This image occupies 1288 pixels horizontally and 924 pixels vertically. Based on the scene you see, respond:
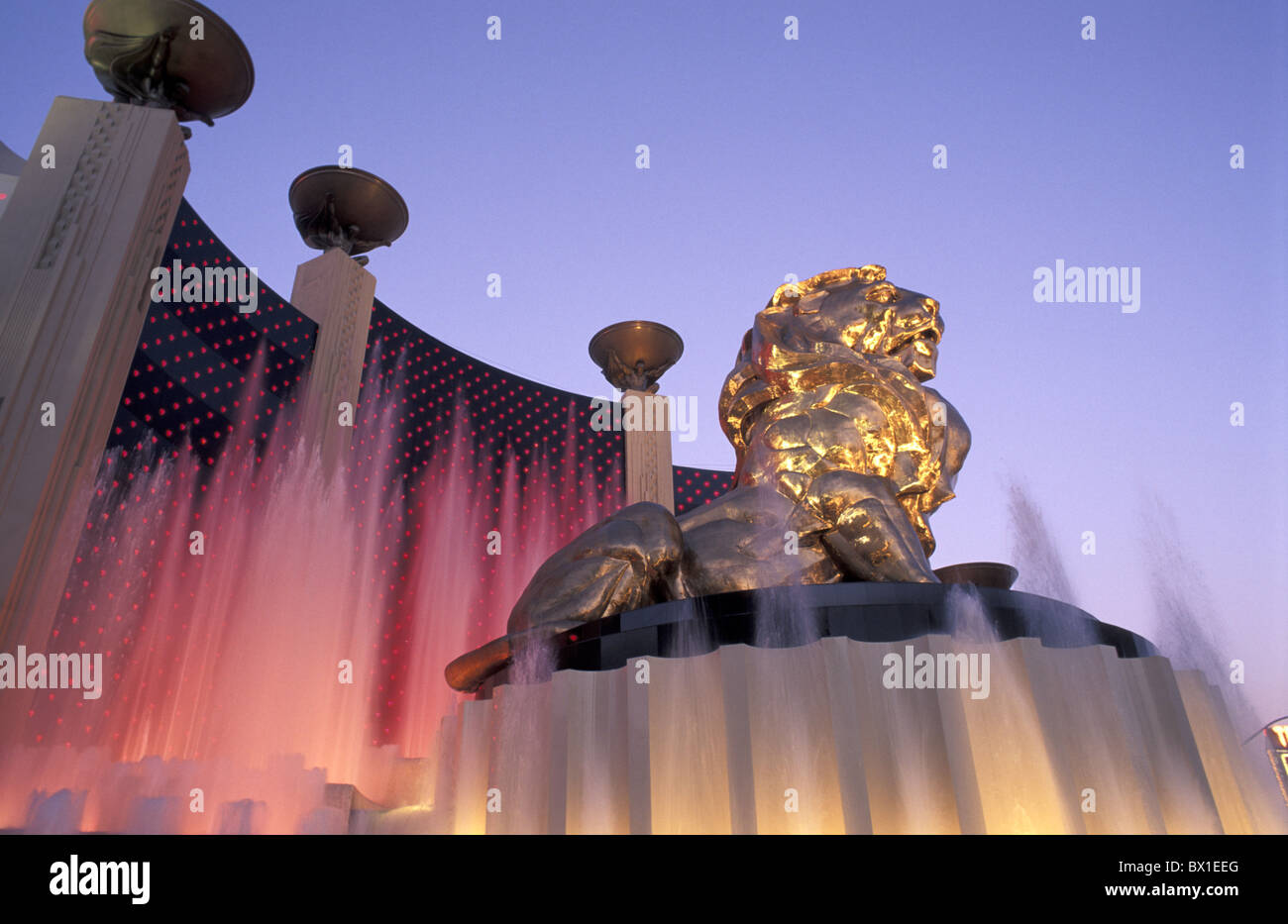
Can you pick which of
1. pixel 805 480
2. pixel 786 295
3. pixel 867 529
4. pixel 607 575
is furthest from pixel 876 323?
pixel 607 575

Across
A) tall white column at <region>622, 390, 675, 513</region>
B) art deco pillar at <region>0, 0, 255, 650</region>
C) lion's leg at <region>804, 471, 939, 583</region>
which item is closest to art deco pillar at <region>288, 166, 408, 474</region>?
art deco pillar at <region>0, 0, 255, 650</region>

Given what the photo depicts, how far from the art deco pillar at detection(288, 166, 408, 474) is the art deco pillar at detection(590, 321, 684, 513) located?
2.97 meters

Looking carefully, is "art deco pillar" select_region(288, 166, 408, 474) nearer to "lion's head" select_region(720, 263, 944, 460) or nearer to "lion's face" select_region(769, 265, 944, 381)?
"lion's head" select_region(720, 263, 944, 460)

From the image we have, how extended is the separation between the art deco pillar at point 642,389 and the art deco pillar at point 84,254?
4951 mm

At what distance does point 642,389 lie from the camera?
10.4m

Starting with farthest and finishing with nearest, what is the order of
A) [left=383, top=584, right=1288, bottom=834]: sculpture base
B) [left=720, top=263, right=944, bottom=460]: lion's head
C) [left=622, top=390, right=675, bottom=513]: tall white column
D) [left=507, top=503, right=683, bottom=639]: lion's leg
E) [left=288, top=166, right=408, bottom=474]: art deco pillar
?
[left=622, top=390, right=675, bottom=513]: tall white column, [left=288, top=166, right=408, bottom=474]: art deco pillar, [left=720, top=263, right=944, bottom=460]: lion's head, [left=507, top=503, right=683, bottom=639]: lion's leg, [left=383, top=584, right=1288, bottom=834]: sculpture base

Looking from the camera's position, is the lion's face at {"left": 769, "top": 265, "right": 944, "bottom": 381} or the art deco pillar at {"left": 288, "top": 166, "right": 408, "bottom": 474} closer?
the lion's face at {"left": 769, "top": 265, "right": 944, "bottom": 381}

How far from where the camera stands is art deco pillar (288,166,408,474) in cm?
814

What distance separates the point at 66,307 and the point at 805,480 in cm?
513
